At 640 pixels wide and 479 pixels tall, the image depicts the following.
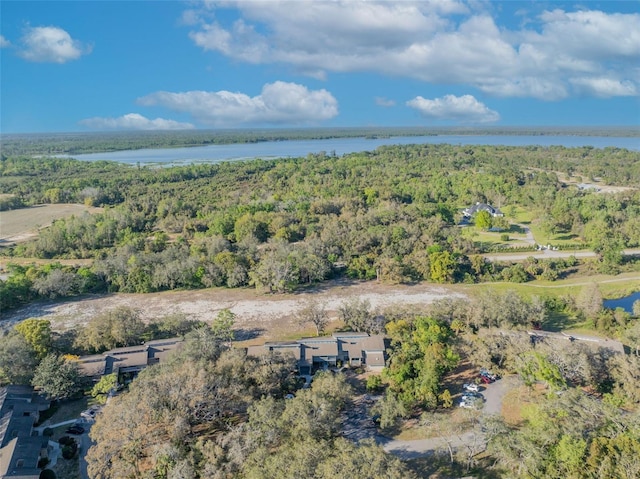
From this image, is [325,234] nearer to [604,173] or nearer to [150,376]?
[150,376]

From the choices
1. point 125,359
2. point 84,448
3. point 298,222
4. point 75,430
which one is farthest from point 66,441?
point 298,222

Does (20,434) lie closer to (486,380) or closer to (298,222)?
(486,380)

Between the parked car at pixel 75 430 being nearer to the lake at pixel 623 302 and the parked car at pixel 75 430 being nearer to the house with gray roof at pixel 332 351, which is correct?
the house with gray roof at pixel 332 351

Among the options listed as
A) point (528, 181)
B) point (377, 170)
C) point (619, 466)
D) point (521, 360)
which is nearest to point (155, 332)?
point (521, 360)

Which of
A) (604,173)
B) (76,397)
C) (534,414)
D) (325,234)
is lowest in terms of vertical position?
(76,397)

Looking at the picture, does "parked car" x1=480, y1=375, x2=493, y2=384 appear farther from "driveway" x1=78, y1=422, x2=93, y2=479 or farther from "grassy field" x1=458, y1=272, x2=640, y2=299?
"driveway" x1=78, y1=422, x2=93, y2=479

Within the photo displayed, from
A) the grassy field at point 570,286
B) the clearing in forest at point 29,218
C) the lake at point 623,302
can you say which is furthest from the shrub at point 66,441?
the clearing in forest at point 29,218
